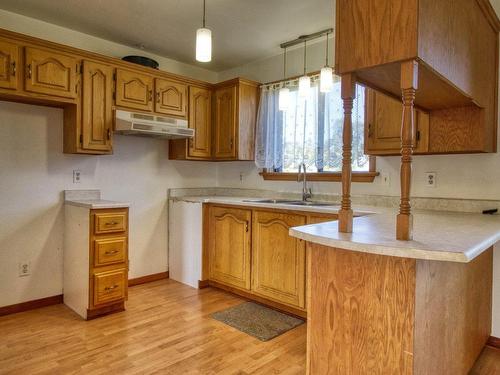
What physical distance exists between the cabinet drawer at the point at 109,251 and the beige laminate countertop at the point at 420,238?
1.90m

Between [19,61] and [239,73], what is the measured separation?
2343mm

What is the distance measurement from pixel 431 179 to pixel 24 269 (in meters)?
3.46

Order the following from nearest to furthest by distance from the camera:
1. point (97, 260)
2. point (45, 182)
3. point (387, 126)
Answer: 1. point (387, 126)
2. point (97, 260)
3. point (45, 182)

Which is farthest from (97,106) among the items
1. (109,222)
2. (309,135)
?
(309,135)

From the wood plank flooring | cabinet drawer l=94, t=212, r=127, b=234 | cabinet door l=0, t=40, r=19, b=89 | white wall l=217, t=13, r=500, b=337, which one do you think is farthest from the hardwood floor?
cabinet door l=0, t=40, r=19, b=89

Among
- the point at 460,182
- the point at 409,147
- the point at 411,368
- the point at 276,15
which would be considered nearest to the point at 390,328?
the point at 411,368

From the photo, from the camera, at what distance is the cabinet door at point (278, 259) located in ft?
8.98

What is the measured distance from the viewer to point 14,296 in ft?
9.43

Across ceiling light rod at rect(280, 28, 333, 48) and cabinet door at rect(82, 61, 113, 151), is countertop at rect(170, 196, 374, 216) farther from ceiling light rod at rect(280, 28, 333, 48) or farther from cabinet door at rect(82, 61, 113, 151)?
ceiling light rod at rect(280, 28, 333, 48)

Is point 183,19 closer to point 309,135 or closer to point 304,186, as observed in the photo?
point 309,135

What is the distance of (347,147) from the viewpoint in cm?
150

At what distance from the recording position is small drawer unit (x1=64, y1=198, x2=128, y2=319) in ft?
8.98

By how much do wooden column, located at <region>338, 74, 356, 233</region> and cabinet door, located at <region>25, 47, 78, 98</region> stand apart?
2.34 meters

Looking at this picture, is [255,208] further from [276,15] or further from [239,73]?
[239,73]
